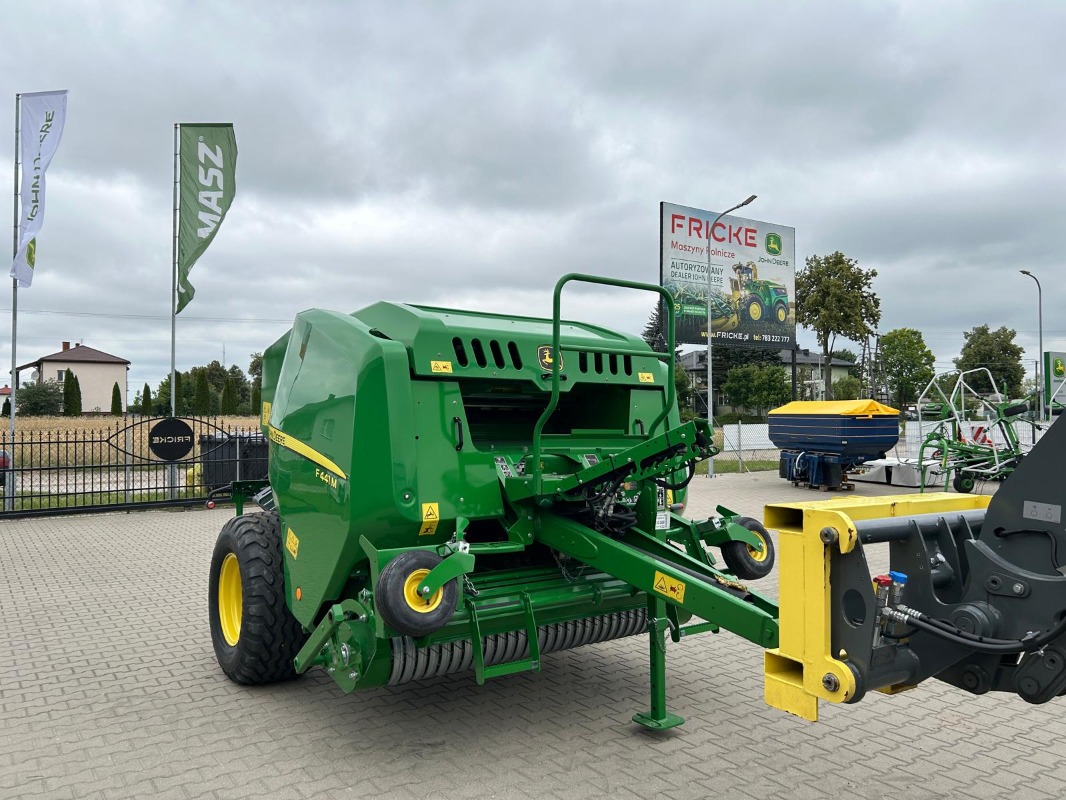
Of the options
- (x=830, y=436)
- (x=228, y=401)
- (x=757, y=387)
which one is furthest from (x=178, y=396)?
(x=830, y=436)

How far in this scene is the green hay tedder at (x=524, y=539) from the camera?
2.71m

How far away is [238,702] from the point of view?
4.74m

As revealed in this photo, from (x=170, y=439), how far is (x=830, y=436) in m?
12.1

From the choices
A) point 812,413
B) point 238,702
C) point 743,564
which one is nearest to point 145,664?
point 238,702

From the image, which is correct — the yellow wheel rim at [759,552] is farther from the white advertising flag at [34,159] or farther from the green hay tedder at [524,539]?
the white advertising flag at [34,159]

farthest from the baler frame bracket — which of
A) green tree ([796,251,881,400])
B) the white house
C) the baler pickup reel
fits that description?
the white house

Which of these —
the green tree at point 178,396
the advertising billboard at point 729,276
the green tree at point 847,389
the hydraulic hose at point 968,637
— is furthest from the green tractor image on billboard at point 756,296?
the green tree at point 178,396

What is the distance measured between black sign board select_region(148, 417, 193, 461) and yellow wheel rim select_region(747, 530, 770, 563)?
1150cm

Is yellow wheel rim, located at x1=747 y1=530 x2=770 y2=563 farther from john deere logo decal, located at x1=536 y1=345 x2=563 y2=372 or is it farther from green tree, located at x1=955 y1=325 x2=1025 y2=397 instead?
green tree, located at x1=955 y1=325 x2=1025 y2=397

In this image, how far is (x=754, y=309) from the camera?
23.1 metres

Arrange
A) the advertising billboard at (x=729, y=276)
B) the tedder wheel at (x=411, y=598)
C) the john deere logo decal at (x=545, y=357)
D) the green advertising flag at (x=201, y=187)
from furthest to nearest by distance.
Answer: the advertising billboard at (x=729, y=276) < the green advertising flag at (x=201, y=187) < the john deere logo decal at (x=545, y=357) < the tedder wheel at (x=411, y=598)

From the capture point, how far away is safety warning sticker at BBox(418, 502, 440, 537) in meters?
3.87

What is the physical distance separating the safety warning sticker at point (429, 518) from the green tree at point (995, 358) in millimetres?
67657

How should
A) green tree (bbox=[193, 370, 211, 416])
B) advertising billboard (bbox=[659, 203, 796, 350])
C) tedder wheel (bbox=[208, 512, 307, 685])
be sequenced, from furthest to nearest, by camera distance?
green tree (bbox=[193, 370, 211, 416]) → advertising billboard (bbox=[659, 203, 796, 350]) → tedder wheel (bbox=[208, 512, 307, 685])
